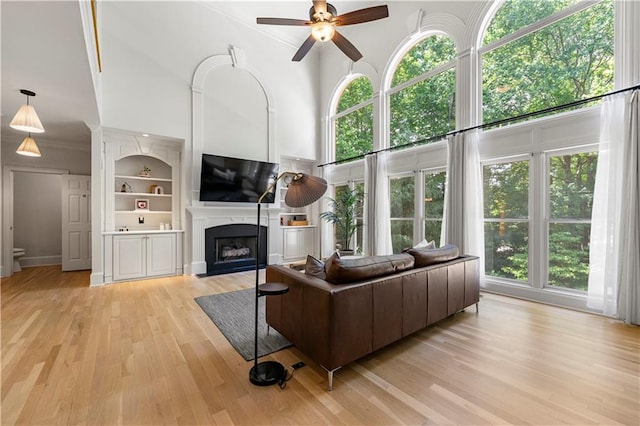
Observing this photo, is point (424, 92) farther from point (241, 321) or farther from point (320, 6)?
point (241, 321)

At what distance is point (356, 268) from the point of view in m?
2.09

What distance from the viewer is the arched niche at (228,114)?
542 centimetres

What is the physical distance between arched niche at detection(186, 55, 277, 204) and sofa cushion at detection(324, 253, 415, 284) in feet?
14.0

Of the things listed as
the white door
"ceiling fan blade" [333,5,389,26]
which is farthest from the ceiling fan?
the white door

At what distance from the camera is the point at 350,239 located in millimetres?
6422

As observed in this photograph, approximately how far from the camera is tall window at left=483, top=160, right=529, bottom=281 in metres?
3.84

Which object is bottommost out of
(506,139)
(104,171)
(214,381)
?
(214,381)

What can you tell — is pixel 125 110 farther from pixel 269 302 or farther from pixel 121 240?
pixel 269 302

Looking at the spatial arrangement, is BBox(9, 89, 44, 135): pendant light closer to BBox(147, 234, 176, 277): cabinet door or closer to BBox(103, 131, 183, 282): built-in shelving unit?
BBox(103, 131, 183, 282): built-in shelving unit

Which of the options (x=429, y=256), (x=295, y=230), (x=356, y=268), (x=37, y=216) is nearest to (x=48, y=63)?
(x=356, y=268)

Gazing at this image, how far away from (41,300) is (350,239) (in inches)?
210

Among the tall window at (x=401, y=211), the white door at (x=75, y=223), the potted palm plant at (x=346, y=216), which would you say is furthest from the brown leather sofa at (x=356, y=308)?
the white door at (x=75, y=223)

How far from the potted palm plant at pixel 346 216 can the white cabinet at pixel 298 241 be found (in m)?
0.81

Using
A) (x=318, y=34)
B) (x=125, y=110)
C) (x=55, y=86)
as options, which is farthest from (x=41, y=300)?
(x=318, y=34)
